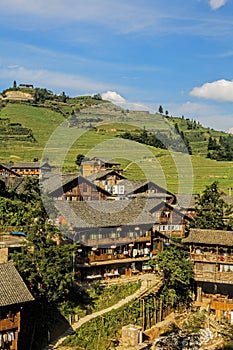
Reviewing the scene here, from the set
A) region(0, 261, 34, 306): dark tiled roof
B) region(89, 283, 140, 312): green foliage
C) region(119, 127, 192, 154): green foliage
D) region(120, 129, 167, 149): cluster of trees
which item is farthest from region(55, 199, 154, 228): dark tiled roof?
region(119, 127, 192, 154): green foliage

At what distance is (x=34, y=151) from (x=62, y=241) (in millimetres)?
86168

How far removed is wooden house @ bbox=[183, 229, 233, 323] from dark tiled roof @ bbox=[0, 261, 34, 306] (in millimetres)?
16857

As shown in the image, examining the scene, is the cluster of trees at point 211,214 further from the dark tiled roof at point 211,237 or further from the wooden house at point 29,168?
the wooden house at point 29,168

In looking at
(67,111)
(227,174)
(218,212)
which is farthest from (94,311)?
(67,111)

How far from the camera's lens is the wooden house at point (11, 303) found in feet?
102

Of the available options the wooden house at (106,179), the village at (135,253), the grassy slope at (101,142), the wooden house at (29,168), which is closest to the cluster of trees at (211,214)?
the village at (135,253)

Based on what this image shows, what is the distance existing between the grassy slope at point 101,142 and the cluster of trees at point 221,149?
4974mm

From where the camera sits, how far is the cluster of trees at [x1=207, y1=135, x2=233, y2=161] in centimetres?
13849

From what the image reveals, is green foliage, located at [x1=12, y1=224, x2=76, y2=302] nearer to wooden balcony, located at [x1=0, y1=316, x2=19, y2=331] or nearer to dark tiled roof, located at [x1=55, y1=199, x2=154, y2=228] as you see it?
wooden balcony, located at [x1=0, y1=316, x2=19, y2=331]

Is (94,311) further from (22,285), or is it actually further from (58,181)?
(58,181)

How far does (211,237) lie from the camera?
143 ft

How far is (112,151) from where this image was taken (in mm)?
121938

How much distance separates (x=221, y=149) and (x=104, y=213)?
11386cm

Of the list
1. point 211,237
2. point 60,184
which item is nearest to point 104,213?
point 211,237
